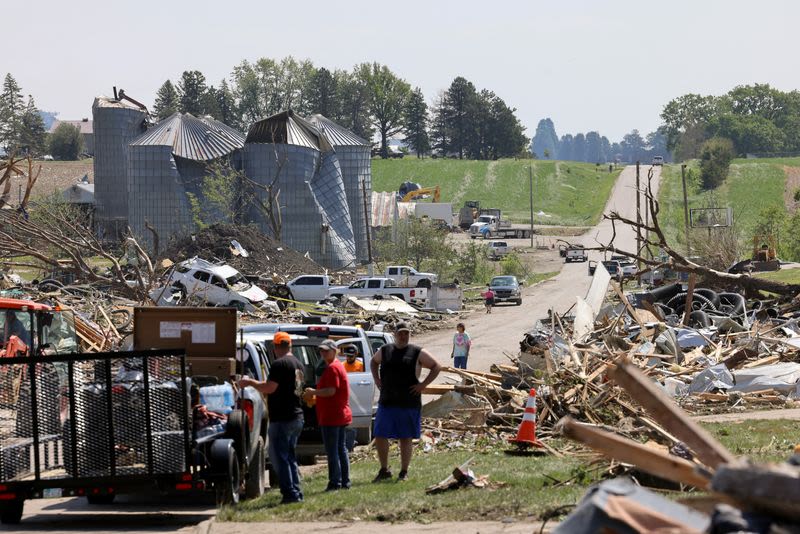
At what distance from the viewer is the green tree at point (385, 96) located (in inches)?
6964

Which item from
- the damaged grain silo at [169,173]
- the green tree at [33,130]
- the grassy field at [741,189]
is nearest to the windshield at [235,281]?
the damaged grain silo at [169,173]

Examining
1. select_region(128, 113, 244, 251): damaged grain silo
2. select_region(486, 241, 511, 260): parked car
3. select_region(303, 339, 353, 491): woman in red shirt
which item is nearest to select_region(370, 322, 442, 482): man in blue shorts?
select_region(303, 339, 353, 491): woman in red shirt

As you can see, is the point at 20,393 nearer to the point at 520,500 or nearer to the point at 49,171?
the point at 520,500

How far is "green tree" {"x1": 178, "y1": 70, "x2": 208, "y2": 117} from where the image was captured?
523 ft

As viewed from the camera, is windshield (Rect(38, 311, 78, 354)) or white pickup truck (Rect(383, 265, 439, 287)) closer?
windshield (Rect(38, 311, 78, 354))

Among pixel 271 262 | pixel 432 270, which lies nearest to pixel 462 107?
pixel 432 270

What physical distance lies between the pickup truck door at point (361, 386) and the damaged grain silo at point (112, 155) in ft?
238

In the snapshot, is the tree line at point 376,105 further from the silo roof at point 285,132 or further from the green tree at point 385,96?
the silo roof at point 285,132

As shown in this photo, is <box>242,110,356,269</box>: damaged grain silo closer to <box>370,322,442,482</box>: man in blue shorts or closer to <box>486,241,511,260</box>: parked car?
<box>486,241,511,260</box>: parked car

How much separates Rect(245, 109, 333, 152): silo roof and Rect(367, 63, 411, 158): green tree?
98.9 metres

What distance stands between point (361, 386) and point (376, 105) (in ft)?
538

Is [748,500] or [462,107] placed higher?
Answer: [462,107]

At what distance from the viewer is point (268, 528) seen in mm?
10367

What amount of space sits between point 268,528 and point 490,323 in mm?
36137
